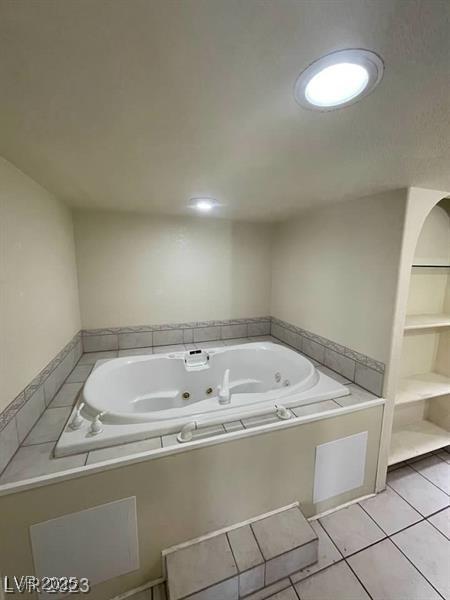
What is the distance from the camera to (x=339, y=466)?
1.49 meters

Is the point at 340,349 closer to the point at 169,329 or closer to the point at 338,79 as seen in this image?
the point at 169,329

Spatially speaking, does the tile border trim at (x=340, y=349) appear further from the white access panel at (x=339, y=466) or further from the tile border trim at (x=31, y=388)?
the tile border trim at (x=31, y=388)

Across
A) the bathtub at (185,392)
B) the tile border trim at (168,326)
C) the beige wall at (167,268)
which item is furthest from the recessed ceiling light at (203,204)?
the bathtub at (185,392)

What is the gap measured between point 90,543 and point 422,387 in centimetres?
217

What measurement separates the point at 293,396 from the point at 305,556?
72cm

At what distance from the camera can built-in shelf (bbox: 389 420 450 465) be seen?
1768 millimetres

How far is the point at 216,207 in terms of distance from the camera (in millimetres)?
2021

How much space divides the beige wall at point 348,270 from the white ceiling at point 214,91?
34 centimetres

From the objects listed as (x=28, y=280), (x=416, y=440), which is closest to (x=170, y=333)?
(x=28, y=280)

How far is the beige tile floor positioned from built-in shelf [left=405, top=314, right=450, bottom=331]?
1.08m

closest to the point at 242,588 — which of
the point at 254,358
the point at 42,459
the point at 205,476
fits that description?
the point at 205,476

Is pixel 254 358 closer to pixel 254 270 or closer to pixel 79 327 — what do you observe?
pixel 254 270

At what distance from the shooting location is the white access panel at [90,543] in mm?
1009

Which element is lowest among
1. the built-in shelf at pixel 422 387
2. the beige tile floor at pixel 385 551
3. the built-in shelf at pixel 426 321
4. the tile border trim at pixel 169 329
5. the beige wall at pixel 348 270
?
the beige tile floor at pixel 385 551
